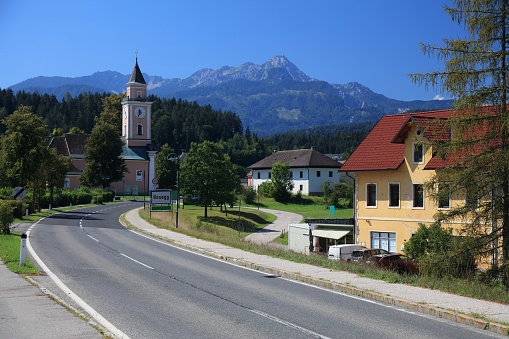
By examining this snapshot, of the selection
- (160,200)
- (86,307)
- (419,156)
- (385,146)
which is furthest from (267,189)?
(86,307)

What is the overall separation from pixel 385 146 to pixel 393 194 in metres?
3.35

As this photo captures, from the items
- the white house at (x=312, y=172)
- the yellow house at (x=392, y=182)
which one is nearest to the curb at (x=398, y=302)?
the yellow house at (x=392, y=182)

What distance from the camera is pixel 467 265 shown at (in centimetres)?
1927

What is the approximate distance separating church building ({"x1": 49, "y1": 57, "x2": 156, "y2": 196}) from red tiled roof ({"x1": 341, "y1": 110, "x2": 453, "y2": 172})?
70507 mm

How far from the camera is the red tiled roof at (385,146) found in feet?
122

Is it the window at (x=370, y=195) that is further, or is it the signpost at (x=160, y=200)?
the signpost at (x=160, y=200)

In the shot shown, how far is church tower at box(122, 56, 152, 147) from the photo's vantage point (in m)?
111

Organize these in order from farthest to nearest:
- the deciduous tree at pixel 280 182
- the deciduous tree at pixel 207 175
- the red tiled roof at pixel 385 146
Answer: the deciduous tree at pixel 280 182, the deciduous tree at pixel 207 175, the red tiled roof at pixel 385 146

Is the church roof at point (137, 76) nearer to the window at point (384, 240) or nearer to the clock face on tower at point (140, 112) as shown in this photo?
the clock face on tower at point (140, 112)

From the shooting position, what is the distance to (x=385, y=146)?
39.7 metres

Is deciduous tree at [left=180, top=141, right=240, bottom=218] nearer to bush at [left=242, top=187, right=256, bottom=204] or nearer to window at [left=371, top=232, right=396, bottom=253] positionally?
bush at [left=242, top=187, right=256, bottom=204]

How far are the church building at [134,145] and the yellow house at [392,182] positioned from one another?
71079 millimetres

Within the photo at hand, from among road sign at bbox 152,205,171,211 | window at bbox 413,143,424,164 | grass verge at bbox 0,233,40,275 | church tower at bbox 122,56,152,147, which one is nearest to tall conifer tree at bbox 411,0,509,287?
grass verge at bbox 0,233,40,275

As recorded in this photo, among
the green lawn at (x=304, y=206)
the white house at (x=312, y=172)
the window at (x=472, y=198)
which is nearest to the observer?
the window at (x=472, y=198)
